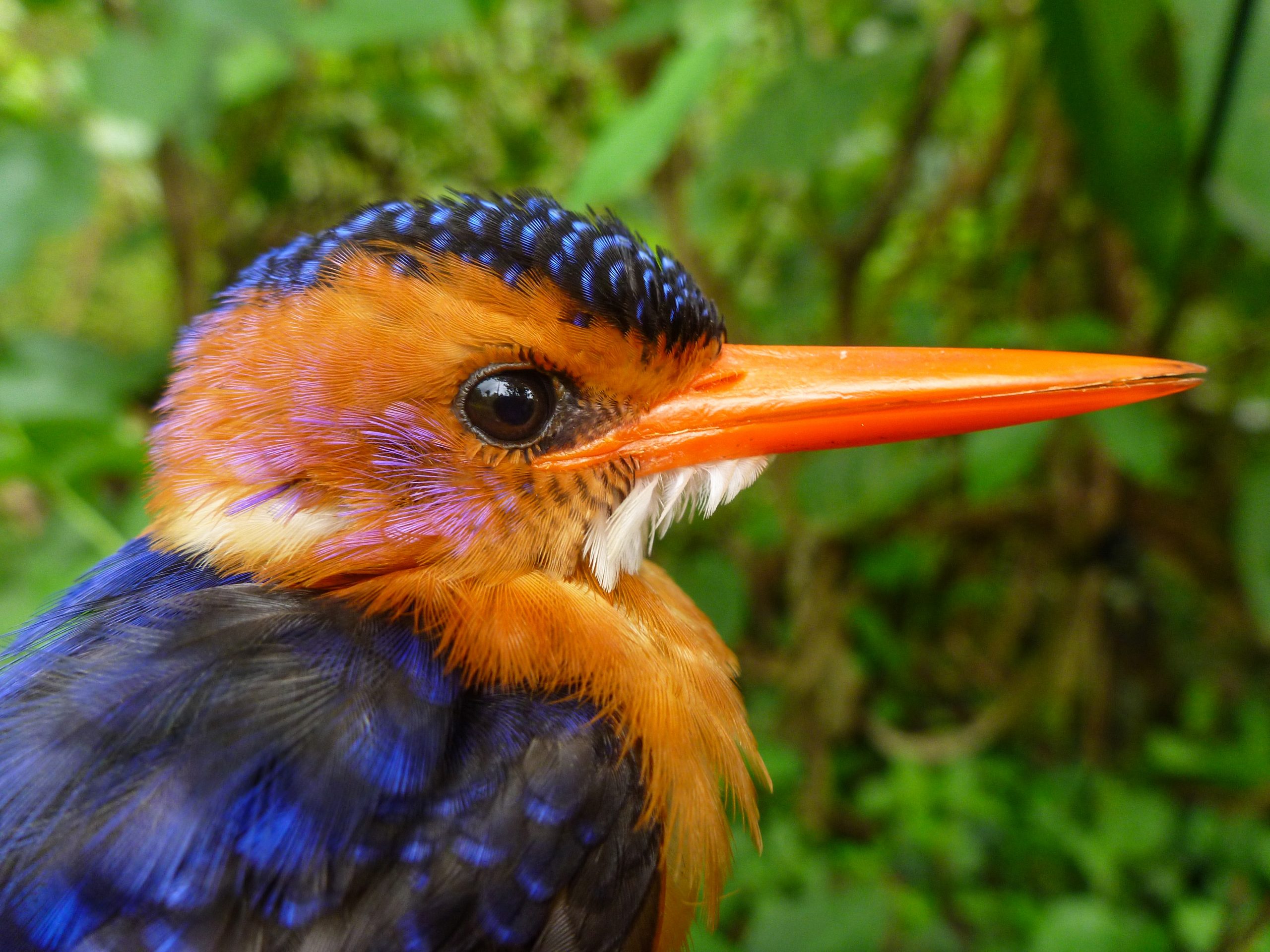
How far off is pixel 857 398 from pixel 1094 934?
83cm

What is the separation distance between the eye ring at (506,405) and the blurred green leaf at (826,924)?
871mm

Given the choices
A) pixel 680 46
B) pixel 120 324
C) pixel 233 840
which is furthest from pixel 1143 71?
pixel 120 324

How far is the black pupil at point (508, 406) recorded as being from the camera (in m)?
0.59

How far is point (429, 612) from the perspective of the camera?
1.87ft

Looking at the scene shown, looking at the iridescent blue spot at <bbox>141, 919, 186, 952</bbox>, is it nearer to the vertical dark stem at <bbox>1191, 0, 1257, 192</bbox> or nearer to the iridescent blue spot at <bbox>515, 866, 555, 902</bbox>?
the iridescent blue spot at <bbox>515, 866, 555, 902</bbox>

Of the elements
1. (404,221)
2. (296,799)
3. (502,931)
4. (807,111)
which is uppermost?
(807,111)

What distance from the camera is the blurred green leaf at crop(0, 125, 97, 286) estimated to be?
1125 millimetres

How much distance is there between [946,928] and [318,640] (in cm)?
133

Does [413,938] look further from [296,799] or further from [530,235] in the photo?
[530,235]

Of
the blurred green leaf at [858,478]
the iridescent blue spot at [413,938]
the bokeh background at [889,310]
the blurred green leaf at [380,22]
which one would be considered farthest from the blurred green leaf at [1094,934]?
the blurred green leaf at [380,22]

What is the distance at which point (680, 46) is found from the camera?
136 cm

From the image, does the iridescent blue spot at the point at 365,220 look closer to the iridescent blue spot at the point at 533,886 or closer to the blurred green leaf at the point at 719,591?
the iridescent blue spot at the point at 533,886

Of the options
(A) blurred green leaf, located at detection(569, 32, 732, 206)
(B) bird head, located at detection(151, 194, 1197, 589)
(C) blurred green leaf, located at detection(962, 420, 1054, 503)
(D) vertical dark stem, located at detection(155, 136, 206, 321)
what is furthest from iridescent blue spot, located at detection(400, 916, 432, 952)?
(D) vertical dark stem, located at detection(155, 136, 206, 321)

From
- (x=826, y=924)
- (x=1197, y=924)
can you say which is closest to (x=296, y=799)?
(x=826, y=924)
